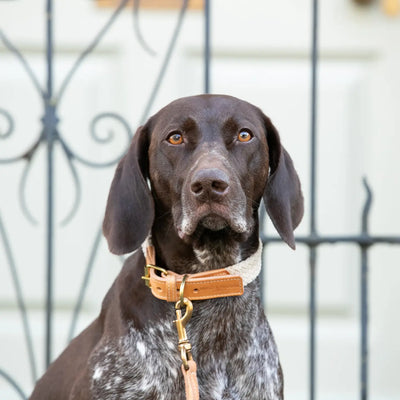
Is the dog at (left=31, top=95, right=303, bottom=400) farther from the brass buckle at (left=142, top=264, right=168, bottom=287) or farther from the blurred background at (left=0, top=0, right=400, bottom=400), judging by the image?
the blurred background at (left=0, top=0, right=400, bottom=400)

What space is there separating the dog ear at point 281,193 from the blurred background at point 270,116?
1.28 meters

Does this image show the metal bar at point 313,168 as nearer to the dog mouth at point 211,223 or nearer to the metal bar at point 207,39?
the metal bar at point 207,39

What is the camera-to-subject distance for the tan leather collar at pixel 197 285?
2.47m

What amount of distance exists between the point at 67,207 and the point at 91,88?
52cm

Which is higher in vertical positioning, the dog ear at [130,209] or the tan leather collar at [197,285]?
the dog ear at [130,209]

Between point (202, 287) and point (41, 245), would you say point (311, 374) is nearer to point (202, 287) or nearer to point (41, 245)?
point (202, 287)

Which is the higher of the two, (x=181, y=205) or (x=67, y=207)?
(x=181, y=205)

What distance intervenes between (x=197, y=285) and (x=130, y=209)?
0.94ft

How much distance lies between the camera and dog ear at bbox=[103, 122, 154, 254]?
2584mm

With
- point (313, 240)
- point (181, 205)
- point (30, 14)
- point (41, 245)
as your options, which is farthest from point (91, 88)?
point (181, 205)

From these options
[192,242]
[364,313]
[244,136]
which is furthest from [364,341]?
[244,136]

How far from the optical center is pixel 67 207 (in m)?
4.11

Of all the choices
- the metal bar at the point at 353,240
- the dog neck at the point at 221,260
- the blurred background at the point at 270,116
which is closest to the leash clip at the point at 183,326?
the dog neck at the point at 221,260

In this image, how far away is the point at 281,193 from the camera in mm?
2676
